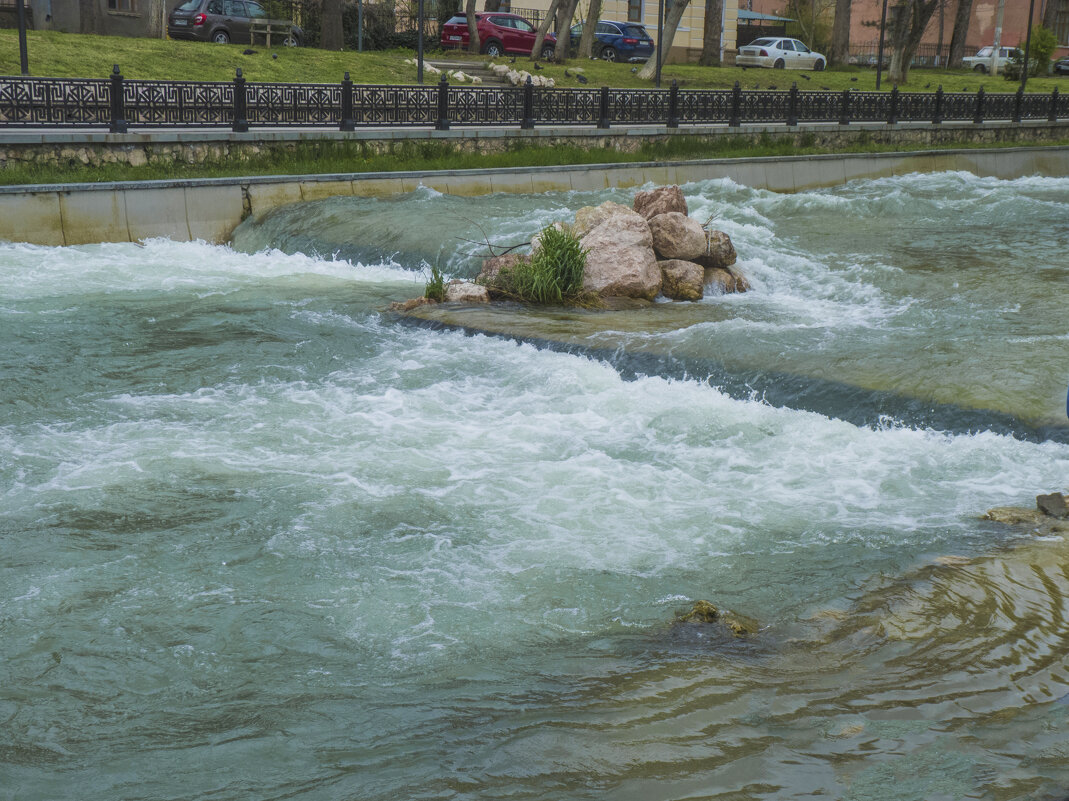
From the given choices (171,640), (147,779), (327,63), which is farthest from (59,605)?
(327,63)

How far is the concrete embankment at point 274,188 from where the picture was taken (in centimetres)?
1557

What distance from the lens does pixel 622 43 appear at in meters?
41.7

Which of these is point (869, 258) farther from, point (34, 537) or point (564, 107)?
point (34, 537)

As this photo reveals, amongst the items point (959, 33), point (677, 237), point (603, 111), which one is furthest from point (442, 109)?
point (959, 33)

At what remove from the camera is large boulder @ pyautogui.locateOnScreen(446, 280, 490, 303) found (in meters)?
13.0

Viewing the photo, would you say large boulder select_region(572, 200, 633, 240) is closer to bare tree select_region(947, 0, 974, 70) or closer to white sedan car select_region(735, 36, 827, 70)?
white sedan car select_region(735, 36, 827, 70)

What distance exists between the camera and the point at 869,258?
15.8 meters

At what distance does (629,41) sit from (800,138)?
1779cm

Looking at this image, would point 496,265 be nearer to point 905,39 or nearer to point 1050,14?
point 905,39

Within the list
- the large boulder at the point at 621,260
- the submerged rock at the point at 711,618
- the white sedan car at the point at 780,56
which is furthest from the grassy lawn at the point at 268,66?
the submerged rock at the point at 711,618

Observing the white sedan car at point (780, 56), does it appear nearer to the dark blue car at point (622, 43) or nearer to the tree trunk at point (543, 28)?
the dark blue car at point (622, 43)

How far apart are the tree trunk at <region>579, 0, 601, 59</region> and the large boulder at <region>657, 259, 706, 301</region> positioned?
1051 inches

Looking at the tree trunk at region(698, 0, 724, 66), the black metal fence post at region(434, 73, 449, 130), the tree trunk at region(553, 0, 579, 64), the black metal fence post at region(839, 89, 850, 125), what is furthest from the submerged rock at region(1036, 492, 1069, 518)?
the tree trunk at region(698, 0, 724, 66)

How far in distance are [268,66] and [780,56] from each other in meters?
23.9
